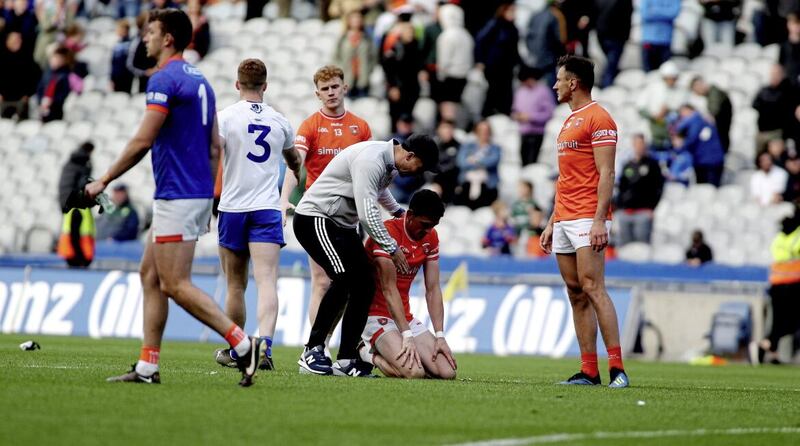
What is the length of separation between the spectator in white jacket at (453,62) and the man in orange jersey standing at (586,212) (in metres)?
13.6

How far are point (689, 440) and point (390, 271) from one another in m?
4.22

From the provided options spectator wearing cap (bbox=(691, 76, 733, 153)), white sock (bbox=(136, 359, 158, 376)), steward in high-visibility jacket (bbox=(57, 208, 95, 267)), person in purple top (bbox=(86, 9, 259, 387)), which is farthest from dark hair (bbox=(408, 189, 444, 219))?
spectator wearing cap (bbox=(691, 76, 733, 153))

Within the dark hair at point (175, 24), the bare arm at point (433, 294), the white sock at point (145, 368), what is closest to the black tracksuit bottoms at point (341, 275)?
the bare arm at point (433, 294)

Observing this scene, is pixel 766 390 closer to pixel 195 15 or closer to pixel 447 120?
pixel 447 120

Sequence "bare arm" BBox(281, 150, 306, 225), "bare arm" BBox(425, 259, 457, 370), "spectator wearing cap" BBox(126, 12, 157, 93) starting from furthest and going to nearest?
"spectator wearing cap" BBox(126, 12, 157, 93) < "bare arm" BBox(281, 150, 306, 225) < "bare arm" BBox(425, 259, 457, 370)

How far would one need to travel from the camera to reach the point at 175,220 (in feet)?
30.5

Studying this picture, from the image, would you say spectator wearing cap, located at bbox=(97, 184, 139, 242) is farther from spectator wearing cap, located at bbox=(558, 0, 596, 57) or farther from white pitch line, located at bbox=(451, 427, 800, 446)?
white pitch line, located at bbox=(451, 427, 800, 446)

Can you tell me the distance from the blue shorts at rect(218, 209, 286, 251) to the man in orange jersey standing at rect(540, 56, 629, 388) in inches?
86.7

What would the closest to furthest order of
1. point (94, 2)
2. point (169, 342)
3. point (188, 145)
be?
1. point (188, 145)
2. point (169, 342)
3. point (94, 2)

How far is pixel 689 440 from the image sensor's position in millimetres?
7695

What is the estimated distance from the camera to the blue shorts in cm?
1191

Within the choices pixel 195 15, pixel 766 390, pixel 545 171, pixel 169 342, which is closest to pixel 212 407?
pixel 766 390

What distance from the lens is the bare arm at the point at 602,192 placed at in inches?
432

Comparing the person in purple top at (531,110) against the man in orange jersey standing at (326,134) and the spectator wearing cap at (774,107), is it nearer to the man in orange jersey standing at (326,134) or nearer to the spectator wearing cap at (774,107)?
the spectator wearing cap at (774,107)
